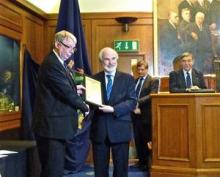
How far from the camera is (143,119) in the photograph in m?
4.85

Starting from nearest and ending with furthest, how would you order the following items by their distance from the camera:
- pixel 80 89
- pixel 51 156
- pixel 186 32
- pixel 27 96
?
pixel 51 156
pixel 80 89
pixel 27 96
pixel 186 32

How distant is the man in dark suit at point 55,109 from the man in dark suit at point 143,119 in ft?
7.69

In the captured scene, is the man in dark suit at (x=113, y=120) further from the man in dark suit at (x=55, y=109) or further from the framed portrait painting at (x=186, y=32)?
the framed portrait painting at (x=186, y=32)

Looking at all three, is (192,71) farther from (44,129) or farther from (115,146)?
(44,129)

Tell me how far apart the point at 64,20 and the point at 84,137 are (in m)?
1.51

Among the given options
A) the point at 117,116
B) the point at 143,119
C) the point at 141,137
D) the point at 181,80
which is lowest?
the point at 141,137

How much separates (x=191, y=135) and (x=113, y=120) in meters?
1.42

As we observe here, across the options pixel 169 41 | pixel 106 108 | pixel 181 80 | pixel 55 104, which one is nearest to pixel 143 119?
pixel 181 80

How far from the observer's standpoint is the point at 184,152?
411 centimetres

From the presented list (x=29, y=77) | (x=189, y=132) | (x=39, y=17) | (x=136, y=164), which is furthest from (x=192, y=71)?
(x=39, y=17)

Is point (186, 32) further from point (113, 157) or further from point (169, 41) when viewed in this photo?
point (113, 157)

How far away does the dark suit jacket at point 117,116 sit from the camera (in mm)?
2932

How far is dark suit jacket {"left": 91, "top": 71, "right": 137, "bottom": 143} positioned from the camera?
2932mm

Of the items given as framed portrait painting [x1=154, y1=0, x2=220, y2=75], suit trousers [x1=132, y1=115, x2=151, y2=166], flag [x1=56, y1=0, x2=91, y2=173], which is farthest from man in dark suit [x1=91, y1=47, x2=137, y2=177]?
framed portrait painting [x1=154, y1=0, x2=220, y2=75]
